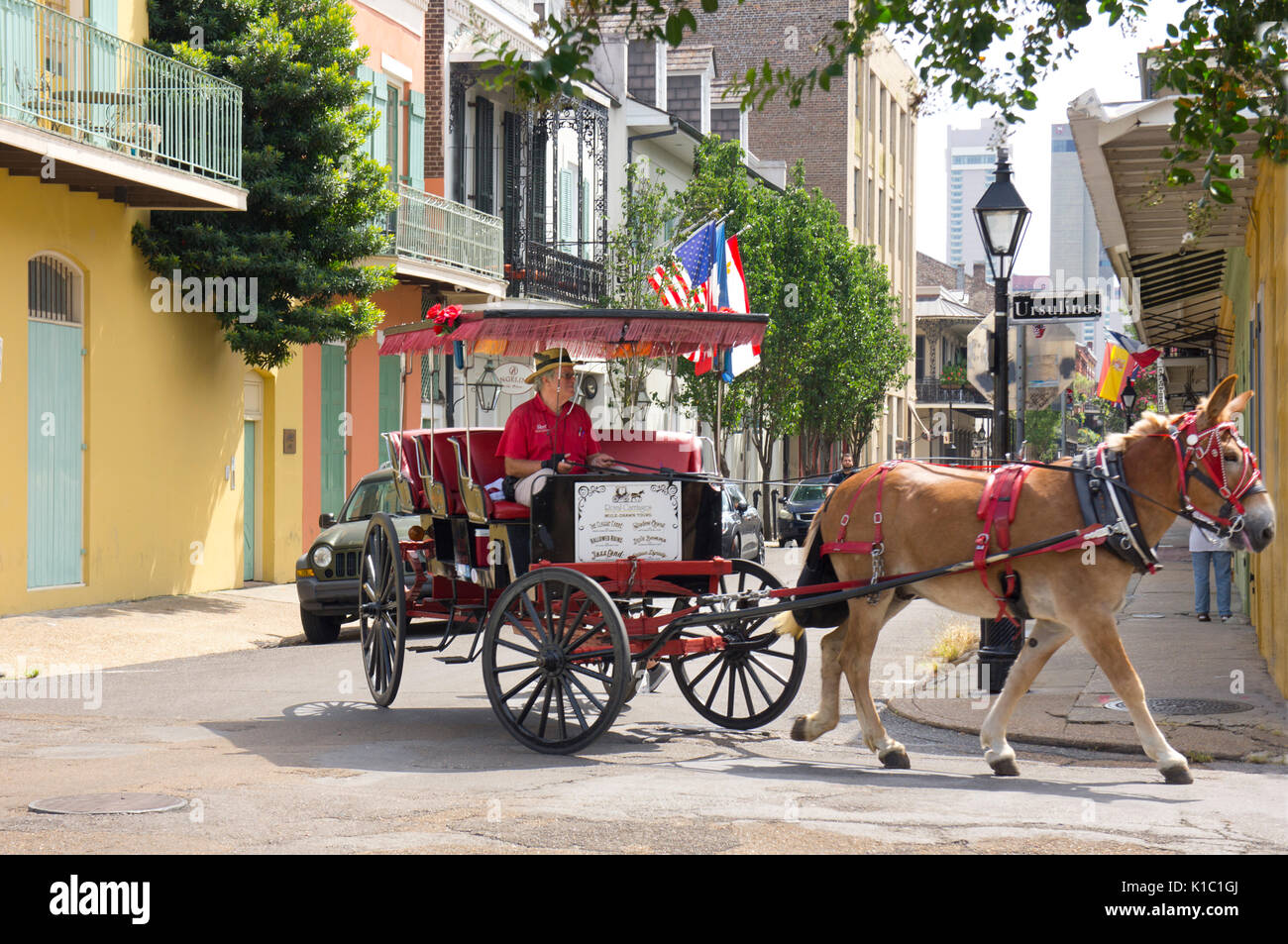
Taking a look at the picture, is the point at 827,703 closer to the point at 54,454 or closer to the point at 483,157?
the point at 54,454

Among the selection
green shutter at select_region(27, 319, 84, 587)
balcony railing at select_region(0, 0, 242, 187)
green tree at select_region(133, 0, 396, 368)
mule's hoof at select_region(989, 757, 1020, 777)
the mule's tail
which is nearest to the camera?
mule's hoof at select_region(989, 757, 1020, 777)

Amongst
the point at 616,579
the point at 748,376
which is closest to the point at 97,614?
the point at 616,579

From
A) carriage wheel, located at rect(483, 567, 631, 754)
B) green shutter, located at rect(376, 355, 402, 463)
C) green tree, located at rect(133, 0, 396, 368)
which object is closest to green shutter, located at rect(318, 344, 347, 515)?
green shutter, located at rect(376, 355, 402, 463)

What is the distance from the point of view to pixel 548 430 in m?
9.83

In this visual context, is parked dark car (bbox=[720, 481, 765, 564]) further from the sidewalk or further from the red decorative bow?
the red decorative bow

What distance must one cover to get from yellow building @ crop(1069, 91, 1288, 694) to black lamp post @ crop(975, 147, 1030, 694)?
0.69m

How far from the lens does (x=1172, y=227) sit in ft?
49.0

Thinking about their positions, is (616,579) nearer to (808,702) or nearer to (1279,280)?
(808,702)

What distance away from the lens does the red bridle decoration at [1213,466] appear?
302 inches

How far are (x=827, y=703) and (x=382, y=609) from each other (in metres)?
3.24

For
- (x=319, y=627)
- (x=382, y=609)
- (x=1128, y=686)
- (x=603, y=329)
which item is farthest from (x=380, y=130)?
(x=1128, y=686)

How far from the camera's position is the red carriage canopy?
927 centimetres

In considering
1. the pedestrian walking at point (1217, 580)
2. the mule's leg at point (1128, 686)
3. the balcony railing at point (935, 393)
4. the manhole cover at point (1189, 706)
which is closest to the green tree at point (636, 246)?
the pedestrian walking at point (1217, 580)

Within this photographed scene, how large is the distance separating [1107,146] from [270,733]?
712cm
